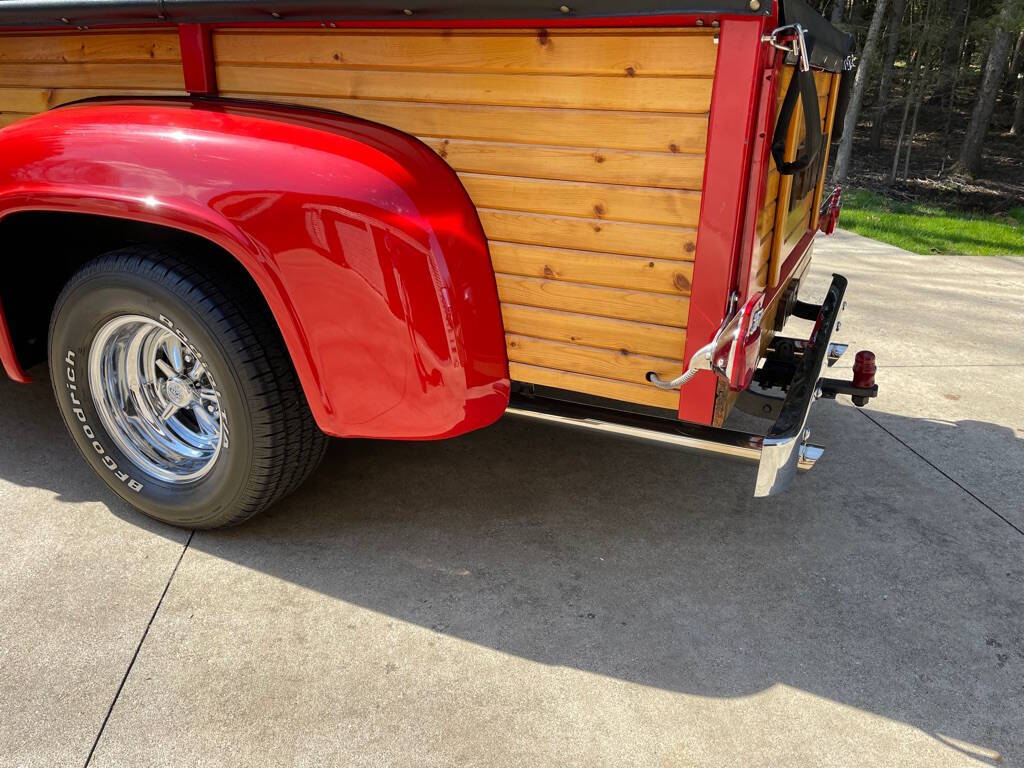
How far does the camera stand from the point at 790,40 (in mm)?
1875

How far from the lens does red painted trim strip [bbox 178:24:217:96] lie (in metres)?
2.39

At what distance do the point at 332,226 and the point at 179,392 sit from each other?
3.34 ft

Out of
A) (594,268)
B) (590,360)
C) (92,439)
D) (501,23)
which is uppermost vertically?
(501,23)

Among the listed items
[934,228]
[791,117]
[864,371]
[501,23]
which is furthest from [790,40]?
[934,228]

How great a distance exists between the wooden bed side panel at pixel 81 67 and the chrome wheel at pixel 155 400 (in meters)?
0.76

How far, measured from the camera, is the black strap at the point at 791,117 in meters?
1.96

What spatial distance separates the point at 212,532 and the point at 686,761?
1.72 m

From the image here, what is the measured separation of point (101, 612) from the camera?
2.42 meters

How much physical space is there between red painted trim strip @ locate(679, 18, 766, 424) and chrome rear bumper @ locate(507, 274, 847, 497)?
0.22 metres

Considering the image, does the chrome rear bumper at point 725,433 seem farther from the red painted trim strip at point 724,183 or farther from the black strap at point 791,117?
the black strap at point 791,117

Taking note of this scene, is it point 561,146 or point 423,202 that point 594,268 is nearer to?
point 561,146

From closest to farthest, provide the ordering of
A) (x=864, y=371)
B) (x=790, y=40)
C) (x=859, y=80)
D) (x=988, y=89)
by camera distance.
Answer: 1. (x=790, y=40)
2. (x=864, y=371)
3. (x=859, y=80)
4. (x=988, y=89)

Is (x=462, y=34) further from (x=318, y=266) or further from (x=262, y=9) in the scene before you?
(x=318, y=266)

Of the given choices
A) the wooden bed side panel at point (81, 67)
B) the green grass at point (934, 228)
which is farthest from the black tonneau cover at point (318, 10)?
the green grass at point (934, 228)
